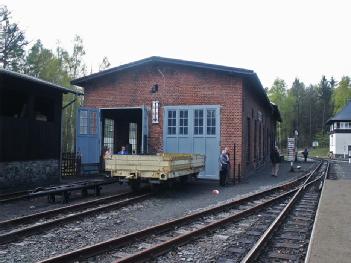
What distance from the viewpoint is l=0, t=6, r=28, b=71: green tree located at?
38156 millimetres

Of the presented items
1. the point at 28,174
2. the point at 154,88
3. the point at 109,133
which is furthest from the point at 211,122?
the point at 28,174

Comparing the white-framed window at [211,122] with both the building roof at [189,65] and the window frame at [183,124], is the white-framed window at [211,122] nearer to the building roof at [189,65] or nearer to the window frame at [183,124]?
the window frame at [183,124]

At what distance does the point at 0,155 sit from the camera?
1330 cm

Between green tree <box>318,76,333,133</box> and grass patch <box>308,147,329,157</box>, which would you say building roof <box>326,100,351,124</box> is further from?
green tree <box>318,76,333,133</box>

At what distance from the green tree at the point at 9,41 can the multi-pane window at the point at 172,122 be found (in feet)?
79.6

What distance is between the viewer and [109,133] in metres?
23.0

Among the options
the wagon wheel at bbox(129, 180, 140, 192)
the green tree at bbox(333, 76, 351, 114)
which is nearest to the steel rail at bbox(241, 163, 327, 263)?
the wagon wheel at bbox(129, 180, 140, 192)

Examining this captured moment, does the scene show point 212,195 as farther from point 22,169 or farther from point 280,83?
point 280,83

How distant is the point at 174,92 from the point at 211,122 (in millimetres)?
2248

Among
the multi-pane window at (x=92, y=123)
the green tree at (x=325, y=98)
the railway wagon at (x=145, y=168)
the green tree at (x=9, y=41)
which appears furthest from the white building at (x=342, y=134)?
the railway wagon at (x=145, y=168)

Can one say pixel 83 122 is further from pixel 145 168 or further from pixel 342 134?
pixel 342 134

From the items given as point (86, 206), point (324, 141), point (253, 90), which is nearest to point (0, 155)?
point (86, 206)

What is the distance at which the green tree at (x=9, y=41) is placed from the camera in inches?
1502

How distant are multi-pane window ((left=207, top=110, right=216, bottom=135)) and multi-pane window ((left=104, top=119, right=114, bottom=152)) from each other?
6219mm
